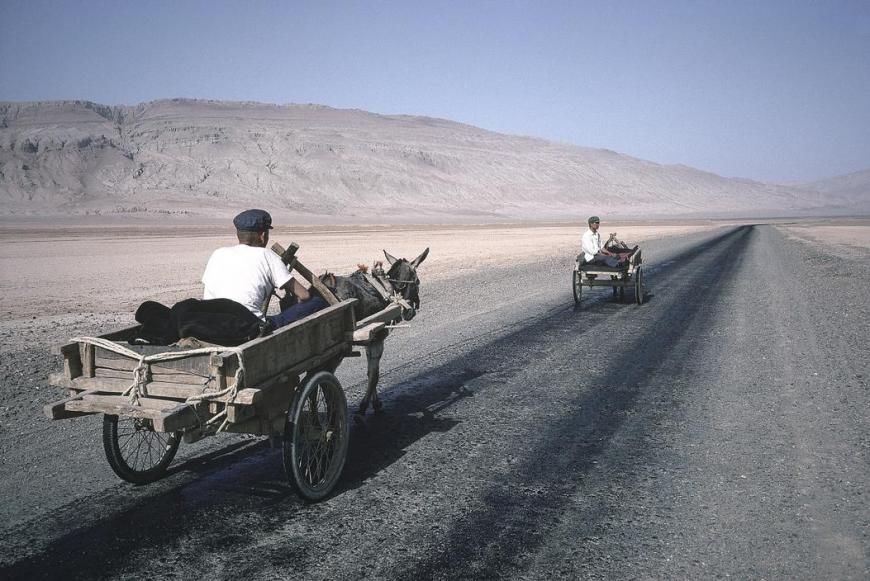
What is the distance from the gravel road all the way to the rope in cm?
86

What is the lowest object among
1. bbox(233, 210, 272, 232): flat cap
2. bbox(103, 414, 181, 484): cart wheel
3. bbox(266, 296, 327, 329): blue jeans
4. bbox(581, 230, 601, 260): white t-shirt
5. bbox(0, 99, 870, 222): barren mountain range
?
bbox(103, 414, 181, 484): cart wheel

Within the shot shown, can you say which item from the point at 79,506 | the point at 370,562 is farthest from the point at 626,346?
the point at 79,506

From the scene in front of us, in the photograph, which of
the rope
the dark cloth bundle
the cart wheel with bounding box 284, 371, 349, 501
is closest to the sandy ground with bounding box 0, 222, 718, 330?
the dark cloth bundle

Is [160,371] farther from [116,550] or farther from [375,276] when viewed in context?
[375,276]

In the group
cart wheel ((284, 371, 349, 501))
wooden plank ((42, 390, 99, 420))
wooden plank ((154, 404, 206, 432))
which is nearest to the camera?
wooden plank ((154, 404, 206, 432))

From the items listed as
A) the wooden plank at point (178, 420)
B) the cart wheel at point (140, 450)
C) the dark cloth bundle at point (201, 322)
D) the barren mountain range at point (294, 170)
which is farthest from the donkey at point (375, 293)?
the barren mountain range at point (294, 170)

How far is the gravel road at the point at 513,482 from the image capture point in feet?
12.6

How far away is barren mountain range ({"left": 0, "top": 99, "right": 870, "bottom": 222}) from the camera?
10319 centimetres

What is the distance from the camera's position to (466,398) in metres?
7.13

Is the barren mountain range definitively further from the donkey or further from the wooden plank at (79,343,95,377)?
the wooden plank at (79,343,95,377)

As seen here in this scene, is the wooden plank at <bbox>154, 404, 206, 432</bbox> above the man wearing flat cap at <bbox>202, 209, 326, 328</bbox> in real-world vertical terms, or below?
below

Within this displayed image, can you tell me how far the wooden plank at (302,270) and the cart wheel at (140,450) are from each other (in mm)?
1525

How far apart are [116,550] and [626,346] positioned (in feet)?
24.8

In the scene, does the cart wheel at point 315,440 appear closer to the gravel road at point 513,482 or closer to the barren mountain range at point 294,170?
the gravel road at point 513,482
